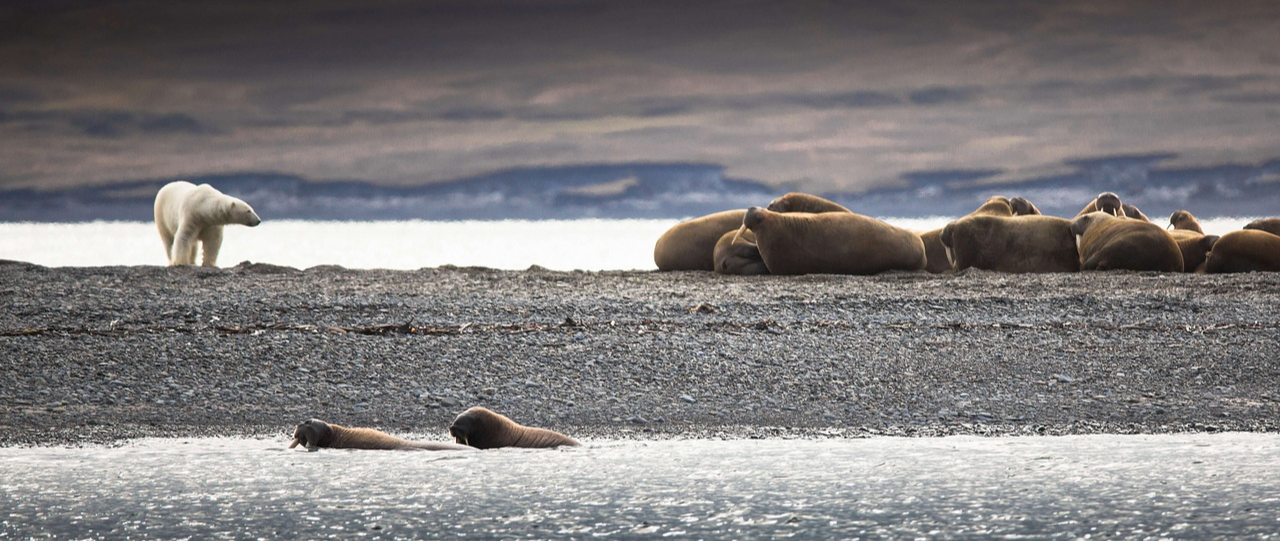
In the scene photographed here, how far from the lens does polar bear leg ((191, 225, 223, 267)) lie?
14281mm

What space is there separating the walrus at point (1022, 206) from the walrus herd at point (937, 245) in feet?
4.68

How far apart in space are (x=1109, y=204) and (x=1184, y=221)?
4.24 ft

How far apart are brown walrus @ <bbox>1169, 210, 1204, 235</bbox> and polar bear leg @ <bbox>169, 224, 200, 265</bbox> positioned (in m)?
11.6

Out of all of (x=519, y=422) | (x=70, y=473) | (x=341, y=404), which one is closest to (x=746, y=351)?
(x=519, y=422)

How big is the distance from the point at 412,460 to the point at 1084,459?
244 centimetres

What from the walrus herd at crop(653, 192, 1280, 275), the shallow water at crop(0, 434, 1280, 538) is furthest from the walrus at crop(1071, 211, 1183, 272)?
the shallow water at crop(0, 434, 1280, 538)

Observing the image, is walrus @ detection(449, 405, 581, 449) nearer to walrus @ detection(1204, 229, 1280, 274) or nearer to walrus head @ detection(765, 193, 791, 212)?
walrus head @ detection(765, 193, 791, 212)

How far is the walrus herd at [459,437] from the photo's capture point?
4805mm

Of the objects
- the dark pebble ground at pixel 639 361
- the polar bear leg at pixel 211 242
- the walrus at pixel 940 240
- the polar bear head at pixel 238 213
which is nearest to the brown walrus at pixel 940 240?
the walrus at pixel 940 240

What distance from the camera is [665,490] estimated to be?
411 centimetres

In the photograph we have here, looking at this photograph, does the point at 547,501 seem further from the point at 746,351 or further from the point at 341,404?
the point at 746,351

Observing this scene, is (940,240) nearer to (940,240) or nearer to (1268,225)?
(940,240)

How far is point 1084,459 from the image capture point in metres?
4.59

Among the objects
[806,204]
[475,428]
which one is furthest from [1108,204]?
[475,428]
